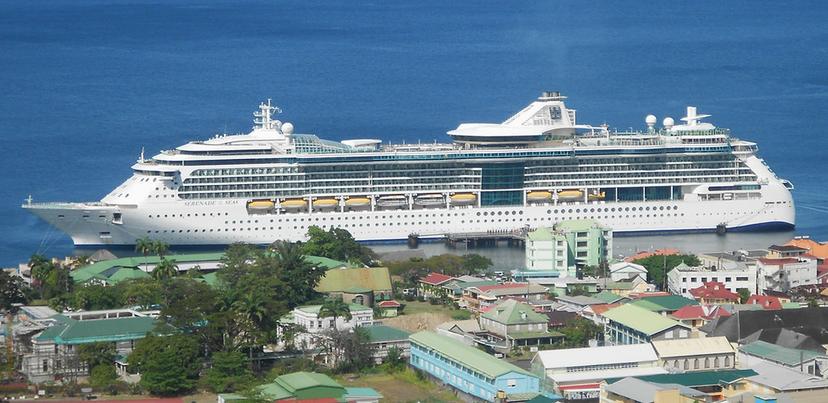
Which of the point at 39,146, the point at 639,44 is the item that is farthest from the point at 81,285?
the point at 639,44

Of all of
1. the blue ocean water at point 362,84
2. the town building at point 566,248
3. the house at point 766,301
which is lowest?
the house at point 766,301

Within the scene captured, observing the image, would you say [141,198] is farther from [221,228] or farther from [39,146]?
[39,146]

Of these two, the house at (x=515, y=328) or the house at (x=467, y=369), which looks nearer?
the house at (x=467, y=369)

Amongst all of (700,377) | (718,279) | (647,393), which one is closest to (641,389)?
(647,393)

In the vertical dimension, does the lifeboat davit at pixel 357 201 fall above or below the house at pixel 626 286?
above

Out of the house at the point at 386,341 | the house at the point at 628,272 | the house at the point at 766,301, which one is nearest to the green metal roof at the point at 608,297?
the house at the point at 766,301

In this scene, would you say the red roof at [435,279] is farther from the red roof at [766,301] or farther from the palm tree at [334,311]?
the red roof at [766,301]

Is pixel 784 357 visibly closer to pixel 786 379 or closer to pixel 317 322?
pixel 786 379
